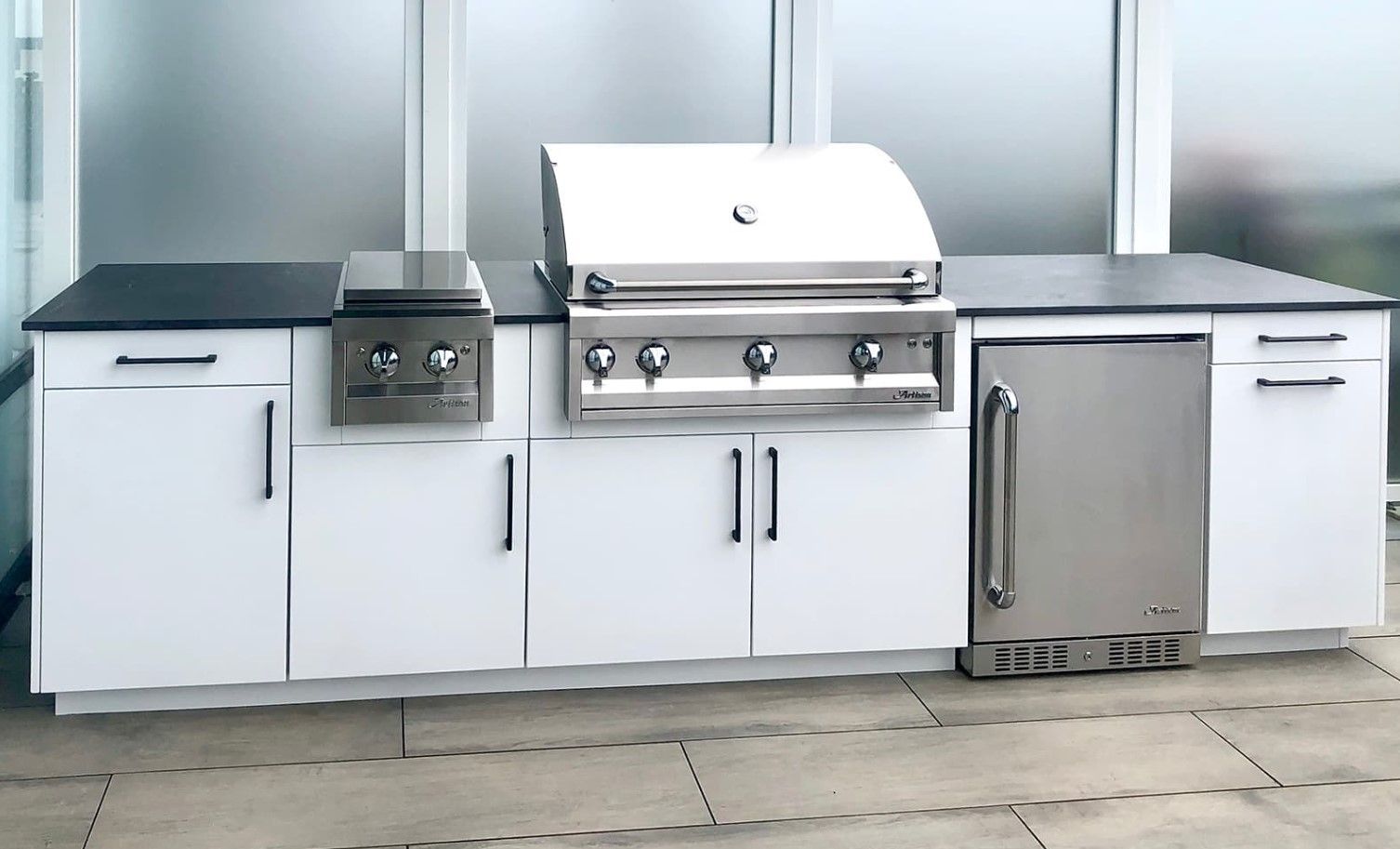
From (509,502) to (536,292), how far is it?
463mm

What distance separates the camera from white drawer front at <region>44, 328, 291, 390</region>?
2686mm

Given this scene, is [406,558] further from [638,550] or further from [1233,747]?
[1233,747]

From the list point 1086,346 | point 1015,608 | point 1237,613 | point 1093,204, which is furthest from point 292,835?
point 1093,204

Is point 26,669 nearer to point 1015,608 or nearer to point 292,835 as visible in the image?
point 292,835

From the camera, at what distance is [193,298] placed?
2930 mm

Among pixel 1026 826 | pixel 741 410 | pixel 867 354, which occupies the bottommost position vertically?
pixel 1026 826

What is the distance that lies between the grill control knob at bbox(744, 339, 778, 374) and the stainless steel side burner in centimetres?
46

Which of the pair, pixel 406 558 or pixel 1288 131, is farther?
pixel 1288 131

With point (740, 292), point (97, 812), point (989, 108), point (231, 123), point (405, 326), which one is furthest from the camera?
point (989, 108)

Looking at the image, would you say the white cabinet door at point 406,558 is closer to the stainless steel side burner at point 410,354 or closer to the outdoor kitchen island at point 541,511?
the outdoor kitchen island at point 541,511

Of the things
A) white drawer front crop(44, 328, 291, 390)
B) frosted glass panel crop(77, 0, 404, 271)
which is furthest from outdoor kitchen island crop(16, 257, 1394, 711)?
frosted glass panel crop(77, 0, 404, 271)

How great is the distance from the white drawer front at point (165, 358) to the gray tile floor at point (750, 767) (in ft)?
2.01

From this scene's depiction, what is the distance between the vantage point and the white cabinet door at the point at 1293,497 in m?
3.11

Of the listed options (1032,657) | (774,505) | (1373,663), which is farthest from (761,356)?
(1373,663)
